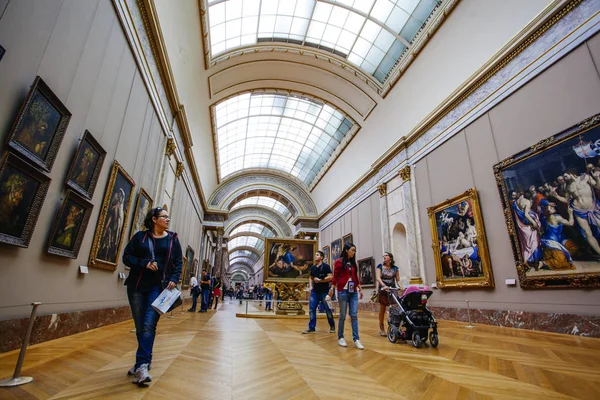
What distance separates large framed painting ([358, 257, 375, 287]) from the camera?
48.0 ft

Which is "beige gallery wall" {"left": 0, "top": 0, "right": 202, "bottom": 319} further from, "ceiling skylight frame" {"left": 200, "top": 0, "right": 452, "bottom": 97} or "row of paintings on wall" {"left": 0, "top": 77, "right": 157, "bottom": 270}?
"ceiling skylight frame" {"left": 200, "top": 0, "right": 452, "bottom": 97}

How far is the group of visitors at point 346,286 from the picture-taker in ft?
15.5

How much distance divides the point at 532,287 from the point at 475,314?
1901 mm

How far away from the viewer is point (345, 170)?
19.0 m

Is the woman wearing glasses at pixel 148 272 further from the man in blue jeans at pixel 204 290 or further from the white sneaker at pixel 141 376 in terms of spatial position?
the man in blue jeans at pixel 204 290

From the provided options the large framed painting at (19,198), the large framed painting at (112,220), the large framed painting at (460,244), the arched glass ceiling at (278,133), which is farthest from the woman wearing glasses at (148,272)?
the arched glass ceiling at (278,133)

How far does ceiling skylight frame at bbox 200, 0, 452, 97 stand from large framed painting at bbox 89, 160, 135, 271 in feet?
24.1

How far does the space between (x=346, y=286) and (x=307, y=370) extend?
1958 mm

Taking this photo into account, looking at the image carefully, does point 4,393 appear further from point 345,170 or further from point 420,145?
point 345,170

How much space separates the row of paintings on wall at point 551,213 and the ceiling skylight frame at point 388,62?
5.75m

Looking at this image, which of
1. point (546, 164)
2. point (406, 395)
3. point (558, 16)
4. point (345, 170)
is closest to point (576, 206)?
point (546, 164)

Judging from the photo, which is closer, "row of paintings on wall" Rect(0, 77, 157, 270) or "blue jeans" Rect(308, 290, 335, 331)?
"row of paintings on wall" Rect(0, 77, 157, 270)

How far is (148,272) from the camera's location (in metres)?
2.85

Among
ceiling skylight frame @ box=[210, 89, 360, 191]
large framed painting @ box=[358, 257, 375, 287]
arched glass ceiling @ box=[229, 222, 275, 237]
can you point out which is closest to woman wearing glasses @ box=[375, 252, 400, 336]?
large framed painting @ box=[358, 257, 375, 287]
